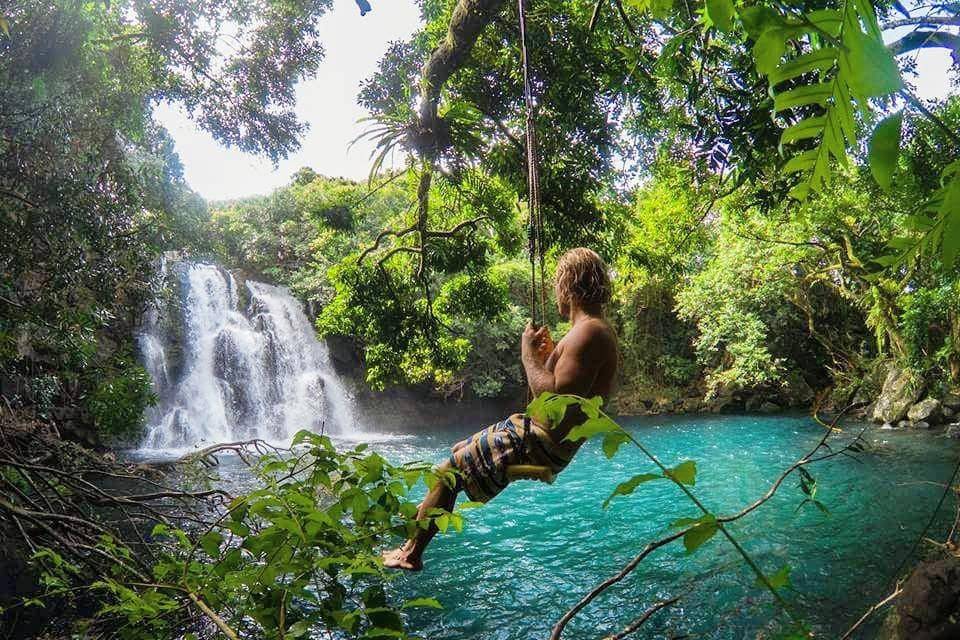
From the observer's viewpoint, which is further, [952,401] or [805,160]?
[952,401]

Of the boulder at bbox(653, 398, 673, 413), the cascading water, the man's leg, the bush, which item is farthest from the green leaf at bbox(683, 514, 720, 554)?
the boulder at bbox(653, 398, 673, 413)

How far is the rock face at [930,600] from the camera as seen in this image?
2.81 m

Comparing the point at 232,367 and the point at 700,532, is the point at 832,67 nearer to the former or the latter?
the point at 700,532

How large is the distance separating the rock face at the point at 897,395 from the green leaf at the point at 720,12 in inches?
590

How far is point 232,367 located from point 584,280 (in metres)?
15.9

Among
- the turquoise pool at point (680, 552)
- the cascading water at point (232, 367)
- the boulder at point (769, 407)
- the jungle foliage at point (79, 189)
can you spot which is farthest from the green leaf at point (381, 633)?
the boulder at point (769, 407)

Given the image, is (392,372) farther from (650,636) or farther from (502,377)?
(502,377)

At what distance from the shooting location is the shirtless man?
258 cm

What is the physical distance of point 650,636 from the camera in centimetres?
347

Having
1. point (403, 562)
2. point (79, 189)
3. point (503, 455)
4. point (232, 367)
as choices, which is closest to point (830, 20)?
point (503, 455)

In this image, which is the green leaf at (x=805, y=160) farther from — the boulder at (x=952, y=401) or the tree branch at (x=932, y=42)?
the boulder at (x=952, y=401)

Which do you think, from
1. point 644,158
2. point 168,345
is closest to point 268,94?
point 644,158

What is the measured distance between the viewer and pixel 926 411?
11.2 meters

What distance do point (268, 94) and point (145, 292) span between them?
4.33m
